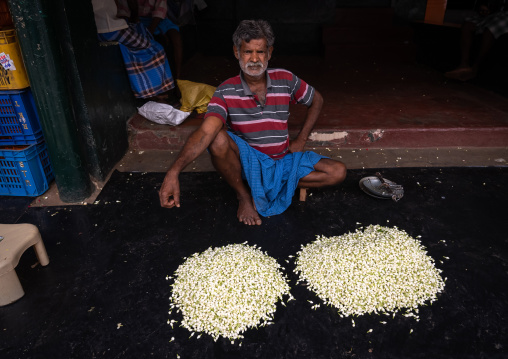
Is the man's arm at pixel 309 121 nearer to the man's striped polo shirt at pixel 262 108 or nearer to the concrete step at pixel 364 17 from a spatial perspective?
the man's striped polo shirt at pixel 262 108

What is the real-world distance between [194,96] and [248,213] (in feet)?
5.74

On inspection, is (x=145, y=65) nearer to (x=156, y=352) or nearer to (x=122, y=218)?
(x=122, y=218)

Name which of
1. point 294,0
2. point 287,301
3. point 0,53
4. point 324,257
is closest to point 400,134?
point 324,257

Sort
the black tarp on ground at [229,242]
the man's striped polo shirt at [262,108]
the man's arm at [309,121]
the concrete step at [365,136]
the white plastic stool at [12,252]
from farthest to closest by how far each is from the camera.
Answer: the concrete step at [365,136]
the man's arm at [309,121]
the man's striped polo shirt at [262,108]
the white plastic stool at [12,252]
the black tarp on ground at [229,242]

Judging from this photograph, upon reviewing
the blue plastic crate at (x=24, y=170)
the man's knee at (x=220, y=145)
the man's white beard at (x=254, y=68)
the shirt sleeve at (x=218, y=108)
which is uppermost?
the man's white beard at (x=254, y=68)

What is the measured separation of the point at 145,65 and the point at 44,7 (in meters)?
1.30

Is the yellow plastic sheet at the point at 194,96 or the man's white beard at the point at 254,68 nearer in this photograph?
the man's white beard at the point at 254,68

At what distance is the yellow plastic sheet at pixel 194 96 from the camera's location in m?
3.90

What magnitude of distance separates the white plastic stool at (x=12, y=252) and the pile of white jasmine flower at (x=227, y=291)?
857 mm

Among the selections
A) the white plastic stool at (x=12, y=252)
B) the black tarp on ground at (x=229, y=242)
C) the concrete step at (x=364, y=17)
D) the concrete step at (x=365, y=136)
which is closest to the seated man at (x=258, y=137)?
the black tarp on ground at (x=229, y=242)

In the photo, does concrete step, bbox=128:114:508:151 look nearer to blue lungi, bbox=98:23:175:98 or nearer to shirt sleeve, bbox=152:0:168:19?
blue lungi, bbox=98:23:175:98

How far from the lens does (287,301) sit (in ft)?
6.68

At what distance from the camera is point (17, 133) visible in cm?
281

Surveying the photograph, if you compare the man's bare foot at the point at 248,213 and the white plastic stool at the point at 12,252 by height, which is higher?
the white plastic stool at the point at 12,252
